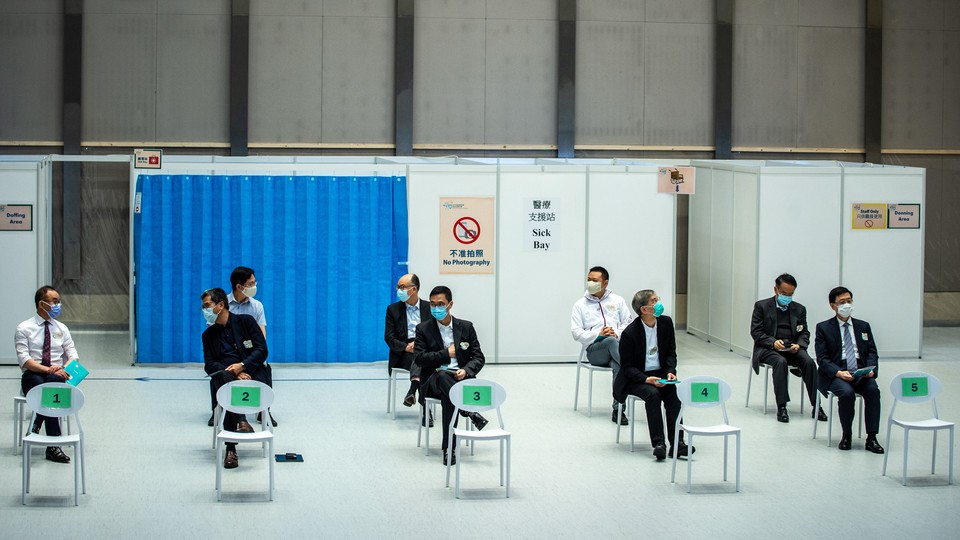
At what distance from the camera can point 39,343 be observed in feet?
28.2

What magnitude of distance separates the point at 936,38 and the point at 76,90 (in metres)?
11.8

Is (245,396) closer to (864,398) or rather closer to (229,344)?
(229,344)

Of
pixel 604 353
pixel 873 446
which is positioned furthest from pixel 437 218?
pixel 873 446

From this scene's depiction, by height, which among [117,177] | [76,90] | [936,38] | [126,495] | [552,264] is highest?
[936,38]

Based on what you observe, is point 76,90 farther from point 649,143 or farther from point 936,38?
point 936,38

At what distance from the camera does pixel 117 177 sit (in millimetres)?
15469

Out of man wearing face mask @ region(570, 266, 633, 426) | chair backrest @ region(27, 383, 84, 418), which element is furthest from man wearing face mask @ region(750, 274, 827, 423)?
chair backrest @ region(27, 383, 84, 418)

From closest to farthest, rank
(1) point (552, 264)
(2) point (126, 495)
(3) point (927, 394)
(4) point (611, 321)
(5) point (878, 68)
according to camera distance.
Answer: (2) point (126, 495)
(3) point (927, 394)
(4) point (611, 321)
(1) point (552, 264)
(5) point (878, 68)

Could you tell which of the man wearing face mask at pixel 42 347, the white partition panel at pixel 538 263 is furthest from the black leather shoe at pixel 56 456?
the white partition panel at pixel 538 263

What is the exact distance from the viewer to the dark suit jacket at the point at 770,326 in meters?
10.6

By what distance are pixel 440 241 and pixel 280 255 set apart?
1.71 meters

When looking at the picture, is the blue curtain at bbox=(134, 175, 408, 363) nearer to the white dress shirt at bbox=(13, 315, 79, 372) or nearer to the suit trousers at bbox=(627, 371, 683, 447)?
the white dress shirt at bbox=(13, 315, 79, 372)

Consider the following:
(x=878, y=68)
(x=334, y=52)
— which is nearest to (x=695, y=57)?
(x=878, y=68)

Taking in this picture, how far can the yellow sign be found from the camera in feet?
43.1
